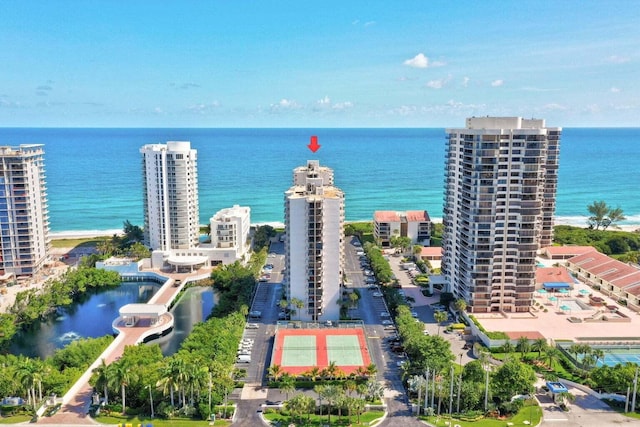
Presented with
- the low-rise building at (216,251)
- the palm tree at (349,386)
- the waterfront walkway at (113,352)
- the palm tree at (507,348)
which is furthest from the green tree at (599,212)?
the palm tree at (349,386)

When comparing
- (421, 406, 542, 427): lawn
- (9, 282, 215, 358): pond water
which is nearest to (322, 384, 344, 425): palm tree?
(421, 406, 542, 427): lawn

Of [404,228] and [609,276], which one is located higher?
[404,228]

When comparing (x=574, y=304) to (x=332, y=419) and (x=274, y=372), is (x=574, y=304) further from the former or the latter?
(x=274, y=372)

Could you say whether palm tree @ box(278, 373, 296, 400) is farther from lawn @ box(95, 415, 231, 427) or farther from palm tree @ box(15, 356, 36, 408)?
palm tree @ box(15, 356, 36, 408)

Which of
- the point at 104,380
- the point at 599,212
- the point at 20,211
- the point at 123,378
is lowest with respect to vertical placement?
the point at 104,380

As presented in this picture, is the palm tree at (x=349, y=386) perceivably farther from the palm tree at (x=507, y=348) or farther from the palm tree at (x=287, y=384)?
the palm tree at (x=507, y=348)

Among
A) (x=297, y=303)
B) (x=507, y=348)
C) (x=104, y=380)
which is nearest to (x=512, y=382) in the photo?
(x=507, y=348)

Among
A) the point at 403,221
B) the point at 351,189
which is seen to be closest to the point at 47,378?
the point at 403,221
